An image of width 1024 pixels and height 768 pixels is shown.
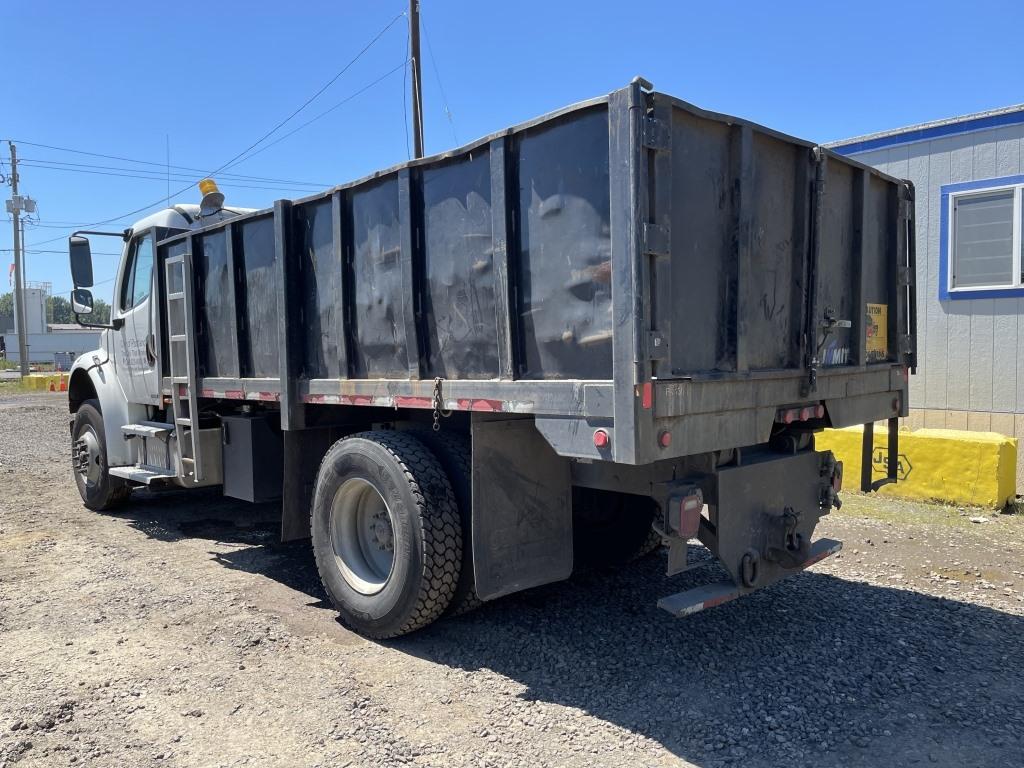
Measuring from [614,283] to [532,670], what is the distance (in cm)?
213

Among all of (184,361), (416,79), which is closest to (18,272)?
(416,79)

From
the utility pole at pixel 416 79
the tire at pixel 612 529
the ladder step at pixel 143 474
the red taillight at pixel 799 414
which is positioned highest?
the utility pole at pixel 416 79

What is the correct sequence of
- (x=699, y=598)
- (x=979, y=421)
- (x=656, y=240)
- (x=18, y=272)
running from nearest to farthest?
(x=656, y=240) < (x=699, y=598) < (x=979, y=421) < (x=18, y=272)

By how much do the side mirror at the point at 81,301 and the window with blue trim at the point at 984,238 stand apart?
31.1ft

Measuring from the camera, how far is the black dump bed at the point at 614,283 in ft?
10.6

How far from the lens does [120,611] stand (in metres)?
5.06

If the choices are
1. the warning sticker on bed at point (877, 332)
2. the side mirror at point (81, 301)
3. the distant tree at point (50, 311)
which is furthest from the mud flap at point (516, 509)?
the distant tree at point (50, 311)

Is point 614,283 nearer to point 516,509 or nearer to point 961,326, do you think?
point 516,509

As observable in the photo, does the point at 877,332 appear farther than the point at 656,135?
Yes

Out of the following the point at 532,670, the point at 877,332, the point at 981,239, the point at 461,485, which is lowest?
the point at 532,670

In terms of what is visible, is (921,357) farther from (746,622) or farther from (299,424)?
(299,424)

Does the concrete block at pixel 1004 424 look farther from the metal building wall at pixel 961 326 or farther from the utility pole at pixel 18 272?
the utility pole at pixel 18 272

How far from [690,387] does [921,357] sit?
7.64 metres

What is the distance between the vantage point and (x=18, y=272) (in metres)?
40.3
